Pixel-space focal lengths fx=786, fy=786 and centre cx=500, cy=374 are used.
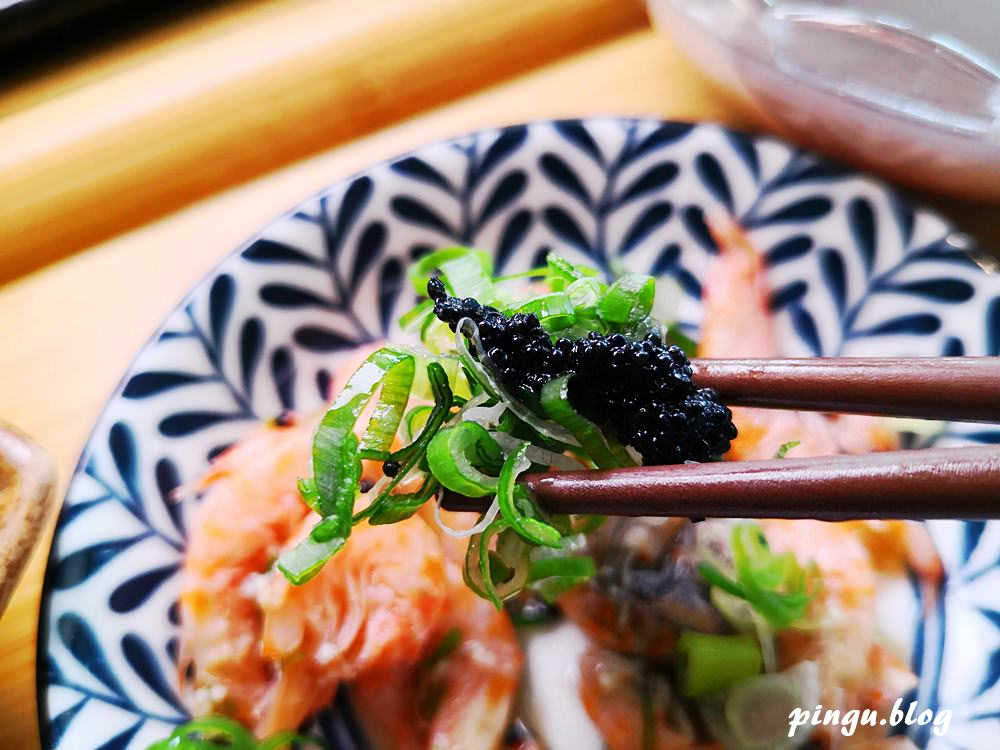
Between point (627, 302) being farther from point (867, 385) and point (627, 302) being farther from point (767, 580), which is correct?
point (767, 580)

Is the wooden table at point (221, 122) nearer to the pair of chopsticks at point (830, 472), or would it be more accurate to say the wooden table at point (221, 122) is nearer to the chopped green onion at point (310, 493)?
the chopped green onion at point (310, 493)

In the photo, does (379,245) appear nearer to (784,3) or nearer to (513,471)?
(513,471)

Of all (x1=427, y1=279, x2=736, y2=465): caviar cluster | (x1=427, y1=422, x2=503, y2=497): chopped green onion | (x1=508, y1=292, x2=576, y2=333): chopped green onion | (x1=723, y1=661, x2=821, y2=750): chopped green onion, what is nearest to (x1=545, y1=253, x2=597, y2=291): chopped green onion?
(x1=508, y1=292, x2=576, y2=333): chopped green onion

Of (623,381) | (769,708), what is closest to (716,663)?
(769,708)

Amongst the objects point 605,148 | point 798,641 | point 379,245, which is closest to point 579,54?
point 605,148

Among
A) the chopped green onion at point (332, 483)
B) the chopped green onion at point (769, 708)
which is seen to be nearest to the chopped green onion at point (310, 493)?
the chopped green onion at point (332, 483)
